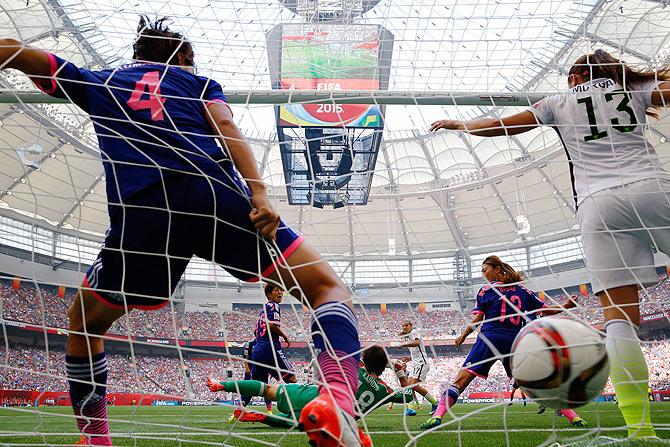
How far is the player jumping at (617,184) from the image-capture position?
2.40 metres

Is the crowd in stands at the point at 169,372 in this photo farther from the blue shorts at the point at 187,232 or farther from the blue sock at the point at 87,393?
the blue shorts at the point at 187,232

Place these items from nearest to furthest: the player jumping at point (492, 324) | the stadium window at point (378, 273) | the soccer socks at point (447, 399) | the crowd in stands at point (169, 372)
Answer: the soccer socks at point (447, 399) < the player jumping at point (492, 324) < the crowd in stands at point (169, 372) < the stadium window at point (378, 273)

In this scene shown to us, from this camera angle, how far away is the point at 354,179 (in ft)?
53.1

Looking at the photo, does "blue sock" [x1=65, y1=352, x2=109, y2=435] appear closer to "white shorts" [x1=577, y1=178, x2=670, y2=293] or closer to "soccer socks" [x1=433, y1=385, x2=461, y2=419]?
"white shorts" [x1=577, y1=178, x2=670, y2=293]

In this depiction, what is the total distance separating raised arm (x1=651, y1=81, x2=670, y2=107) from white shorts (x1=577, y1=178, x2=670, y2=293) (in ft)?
1.34

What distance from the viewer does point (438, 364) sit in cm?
2708

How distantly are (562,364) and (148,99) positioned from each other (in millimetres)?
1757

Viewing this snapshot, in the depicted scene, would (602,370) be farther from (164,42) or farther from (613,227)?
(164,42)

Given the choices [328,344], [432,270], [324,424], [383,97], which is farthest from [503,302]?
[432,270]

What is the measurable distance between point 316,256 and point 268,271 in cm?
17

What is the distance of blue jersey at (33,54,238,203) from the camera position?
6.44 ft

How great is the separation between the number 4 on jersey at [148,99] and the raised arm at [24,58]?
1.02ft

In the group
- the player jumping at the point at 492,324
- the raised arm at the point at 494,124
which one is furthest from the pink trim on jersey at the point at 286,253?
the player jumping at the point at 492,324

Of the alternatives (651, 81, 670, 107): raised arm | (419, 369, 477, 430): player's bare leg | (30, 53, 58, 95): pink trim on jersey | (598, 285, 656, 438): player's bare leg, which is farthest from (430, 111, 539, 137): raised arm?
(419, 369, 477, 430): player's bare leg
